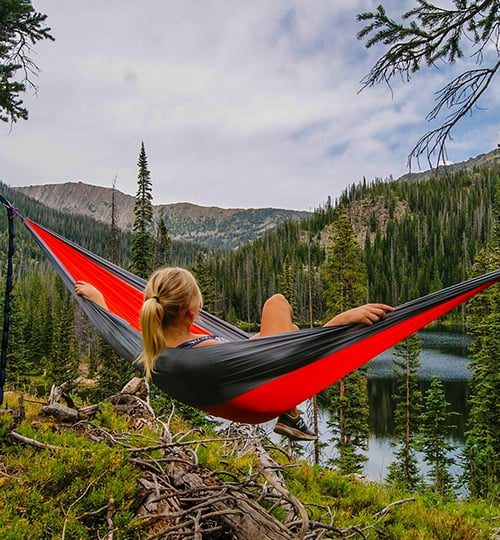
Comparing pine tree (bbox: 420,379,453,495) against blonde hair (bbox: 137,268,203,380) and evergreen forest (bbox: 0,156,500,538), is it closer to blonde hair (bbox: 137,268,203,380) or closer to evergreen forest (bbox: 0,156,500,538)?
evergreen forest (bbox: 0,156,500,538)

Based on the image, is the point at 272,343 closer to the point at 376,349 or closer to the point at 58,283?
the point at 376,349

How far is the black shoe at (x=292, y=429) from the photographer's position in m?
2.20

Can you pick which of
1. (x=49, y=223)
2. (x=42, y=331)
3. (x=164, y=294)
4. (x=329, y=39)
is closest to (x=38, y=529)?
(x=164, y=294)

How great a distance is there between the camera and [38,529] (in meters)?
1.84

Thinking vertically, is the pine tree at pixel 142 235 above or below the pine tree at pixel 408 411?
above

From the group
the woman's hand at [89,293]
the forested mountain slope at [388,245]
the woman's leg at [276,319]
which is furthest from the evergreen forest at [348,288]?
the woman's hand at [89,293]

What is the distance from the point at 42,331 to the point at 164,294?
3342 centimetres

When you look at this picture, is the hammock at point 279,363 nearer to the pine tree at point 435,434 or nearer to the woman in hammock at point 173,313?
the woman in hammock at point 173,313

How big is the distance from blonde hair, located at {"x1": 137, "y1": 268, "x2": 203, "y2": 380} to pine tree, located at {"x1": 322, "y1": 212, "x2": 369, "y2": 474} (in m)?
11.4

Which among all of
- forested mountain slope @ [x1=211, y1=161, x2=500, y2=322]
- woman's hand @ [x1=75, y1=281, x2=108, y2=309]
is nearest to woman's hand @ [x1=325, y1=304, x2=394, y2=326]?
woman's hand @ [x1=75, y1=281, x2=108, y2=309]

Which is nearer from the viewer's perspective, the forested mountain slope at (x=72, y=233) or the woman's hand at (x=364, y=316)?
the woman's hand at (x=364, y=316)

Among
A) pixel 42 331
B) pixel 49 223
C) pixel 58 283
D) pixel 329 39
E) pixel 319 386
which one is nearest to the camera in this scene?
pixel 319 386

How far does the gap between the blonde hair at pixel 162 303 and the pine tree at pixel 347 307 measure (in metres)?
11.4

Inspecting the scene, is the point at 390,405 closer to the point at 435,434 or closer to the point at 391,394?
the point at 391,394
